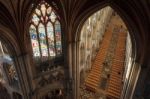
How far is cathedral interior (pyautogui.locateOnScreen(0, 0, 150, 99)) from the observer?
1203 centimetres

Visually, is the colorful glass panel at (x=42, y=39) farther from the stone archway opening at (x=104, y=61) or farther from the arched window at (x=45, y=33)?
the stone archway opening at (x=104, y=61)

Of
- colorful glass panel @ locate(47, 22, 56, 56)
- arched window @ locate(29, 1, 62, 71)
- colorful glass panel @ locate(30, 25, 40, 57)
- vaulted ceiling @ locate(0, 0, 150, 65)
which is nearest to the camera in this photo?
vaulted ceiling @ locate(0, 0, 150, 65)

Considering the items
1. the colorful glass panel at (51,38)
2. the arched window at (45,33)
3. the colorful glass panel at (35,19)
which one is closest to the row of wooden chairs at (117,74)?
the arched window at (45,33)

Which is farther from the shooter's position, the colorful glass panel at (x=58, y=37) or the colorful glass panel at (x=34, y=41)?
the colorful glass panel at (x=58, y=37)

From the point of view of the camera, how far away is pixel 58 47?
1491 centimetres

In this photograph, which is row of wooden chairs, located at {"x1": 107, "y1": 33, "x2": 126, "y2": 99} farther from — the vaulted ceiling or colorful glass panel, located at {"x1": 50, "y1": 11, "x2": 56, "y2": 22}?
colorful glass panel, located at {"x1": 50, "y1": 11, "x2": 56, "y2": 22}

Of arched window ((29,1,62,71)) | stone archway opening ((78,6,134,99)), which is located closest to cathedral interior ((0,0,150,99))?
arched window ((29,1,62,71))

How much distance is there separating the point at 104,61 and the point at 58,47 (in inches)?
322

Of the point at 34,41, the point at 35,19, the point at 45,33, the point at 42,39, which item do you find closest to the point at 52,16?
the point at 35,19

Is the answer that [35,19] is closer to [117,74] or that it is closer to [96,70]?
[96,70]

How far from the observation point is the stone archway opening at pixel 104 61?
18237 mm

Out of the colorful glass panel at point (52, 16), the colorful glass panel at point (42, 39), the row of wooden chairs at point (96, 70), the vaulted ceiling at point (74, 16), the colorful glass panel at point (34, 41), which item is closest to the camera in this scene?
the vaulted ceiling at point (74, 16)

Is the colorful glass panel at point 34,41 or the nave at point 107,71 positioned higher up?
the colorful glass panel at point 34,41

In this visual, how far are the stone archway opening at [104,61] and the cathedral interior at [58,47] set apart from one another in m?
0.11
